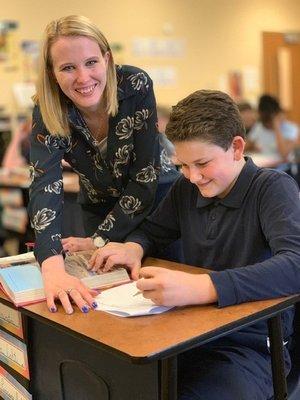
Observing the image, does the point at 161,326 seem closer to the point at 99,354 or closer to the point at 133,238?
the point at 99,354

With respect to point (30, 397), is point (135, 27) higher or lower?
higher

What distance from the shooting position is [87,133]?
1.66 meters

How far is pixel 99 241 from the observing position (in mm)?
1671

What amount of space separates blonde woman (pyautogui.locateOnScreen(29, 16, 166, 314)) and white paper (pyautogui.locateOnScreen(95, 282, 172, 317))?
17 centimetres

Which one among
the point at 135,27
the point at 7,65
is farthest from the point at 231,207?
the point at 135,27

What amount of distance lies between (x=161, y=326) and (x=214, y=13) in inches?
229

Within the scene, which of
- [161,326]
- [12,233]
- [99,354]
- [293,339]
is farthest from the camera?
[12,233]

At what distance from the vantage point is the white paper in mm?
1168

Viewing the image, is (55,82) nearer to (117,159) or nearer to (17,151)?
(117,159)

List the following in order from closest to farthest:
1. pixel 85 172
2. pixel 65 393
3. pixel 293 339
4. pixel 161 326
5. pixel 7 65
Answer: pixel 161 326 < pixel 65 393 < pixel 293 339 < pixel 85 172 < pixel 7 65

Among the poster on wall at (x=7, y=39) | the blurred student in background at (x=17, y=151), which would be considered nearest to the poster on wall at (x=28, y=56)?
the poster on wall at (x=7, y=39)

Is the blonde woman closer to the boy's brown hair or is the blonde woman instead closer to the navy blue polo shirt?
the navy blue polo shirt

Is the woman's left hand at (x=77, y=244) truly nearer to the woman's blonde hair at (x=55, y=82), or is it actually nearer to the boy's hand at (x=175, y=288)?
the woman's blonde hair at (x=55, y=82)

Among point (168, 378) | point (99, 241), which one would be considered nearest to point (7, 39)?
point (99, 241)
